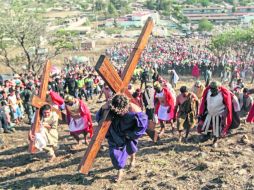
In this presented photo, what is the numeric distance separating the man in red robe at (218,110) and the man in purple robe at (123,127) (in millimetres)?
2356

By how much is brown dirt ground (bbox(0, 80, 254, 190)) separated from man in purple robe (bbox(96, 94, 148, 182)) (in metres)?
0.48

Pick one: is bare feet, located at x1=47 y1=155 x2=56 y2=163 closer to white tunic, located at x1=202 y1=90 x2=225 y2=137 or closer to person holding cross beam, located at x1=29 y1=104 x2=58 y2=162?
person holding cross beam, located at x1=29 y1=104 x2=58 y2=162

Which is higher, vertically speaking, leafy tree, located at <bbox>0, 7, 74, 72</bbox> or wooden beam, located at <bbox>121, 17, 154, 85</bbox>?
wooden beam, located at <bbox>121, 17, 154, 85</bbox>

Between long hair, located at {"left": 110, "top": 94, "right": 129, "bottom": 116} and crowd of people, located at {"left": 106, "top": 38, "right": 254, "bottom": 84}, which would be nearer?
long hair, located at {"left": 110, "top": 94, "right": 129, "bottom": 116}

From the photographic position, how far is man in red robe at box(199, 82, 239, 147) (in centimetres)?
832

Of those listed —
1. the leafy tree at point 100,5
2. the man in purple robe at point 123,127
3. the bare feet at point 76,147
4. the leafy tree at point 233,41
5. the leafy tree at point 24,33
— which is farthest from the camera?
the leafy tree at point 100,5

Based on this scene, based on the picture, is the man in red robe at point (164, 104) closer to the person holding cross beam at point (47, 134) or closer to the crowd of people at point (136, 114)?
the crowd of people at point (136, 114)

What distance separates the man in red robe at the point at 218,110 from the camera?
27.3 ft

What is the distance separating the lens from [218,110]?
8.46m

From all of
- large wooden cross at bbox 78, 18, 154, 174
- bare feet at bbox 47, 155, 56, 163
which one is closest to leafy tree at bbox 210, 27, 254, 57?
bare feet at bbox 47, 155, 56, 163

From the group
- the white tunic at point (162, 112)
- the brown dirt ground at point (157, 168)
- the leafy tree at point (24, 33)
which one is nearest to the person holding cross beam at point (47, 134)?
the brown dirt ground at point (157, 168)

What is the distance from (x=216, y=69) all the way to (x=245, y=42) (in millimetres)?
11287

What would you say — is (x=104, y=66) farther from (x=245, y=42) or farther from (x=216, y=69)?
(x=245, y=42)

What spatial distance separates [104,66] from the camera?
20.1ft
